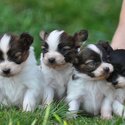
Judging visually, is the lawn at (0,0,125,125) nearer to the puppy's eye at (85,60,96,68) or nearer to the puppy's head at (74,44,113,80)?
the puppy's head at (74,44,113,80)

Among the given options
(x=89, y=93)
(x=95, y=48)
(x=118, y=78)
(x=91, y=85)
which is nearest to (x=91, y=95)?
(x=89, y=93)

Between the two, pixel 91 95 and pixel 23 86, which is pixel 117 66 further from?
pixel 23 86

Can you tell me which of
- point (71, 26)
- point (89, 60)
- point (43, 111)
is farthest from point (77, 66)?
point (71, 26)

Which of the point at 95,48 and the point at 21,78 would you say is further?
the point at 21,78

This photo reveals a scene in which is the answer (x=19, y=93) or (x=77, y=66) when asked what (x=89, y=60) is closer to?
(x=77, y=66)

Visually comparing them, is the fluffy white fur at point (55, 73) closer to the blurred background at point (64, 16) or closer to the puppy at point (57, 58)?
the puppy at point (57, 58)

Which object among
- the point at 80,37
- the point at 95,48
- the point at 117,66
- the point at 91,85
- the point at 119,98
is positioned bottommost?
the point at 119,98

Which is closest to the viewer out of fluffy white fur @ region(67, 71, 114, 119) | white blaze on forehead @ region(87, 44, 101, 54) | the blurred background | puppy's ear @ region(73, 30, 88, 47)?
white blaze on forehead @ region(87, 44, 101, 54)

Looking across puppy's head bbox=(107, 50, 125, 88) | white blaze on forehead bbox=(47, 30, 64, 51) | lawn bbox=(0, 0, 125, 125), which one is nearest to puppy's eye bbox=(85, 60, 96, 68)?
puppy's head bbox=(107, 50, 125, 88)
